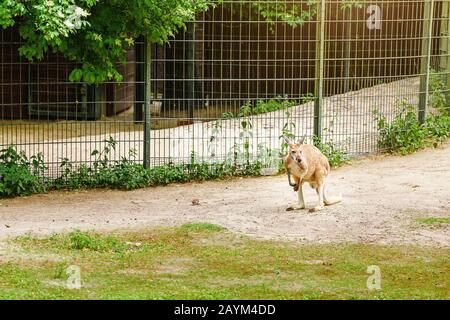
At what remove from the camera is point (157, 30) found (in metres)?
10.9

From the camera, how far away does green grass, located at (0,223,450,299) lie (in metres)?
6.71

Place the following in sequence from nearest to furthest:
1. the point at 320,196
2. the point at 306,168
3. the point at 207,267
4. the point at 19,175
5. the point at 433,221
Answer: the point at 207,267, the point at 433,221, the point at 306,168, the point at 320,196, the point at 19,175

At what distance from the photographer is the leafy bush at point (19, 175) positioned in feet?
34.7

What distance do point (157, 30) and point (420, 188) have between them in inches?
143

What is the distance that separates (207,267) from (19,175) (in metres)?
3.88

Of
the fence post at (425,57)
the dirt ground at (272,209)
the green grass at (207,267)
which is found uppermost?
the fence post at (425,57)

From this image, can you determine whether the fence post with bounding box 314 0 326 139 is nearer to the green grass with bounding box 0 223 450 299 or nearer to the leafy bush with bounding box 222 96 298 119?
the leafy bush with bounding box 222 96 298 119

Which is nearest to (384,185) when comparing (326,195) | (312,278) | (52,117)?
(326,195)

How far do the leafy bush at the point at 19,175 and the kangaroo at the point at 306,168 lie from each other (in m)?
3.13

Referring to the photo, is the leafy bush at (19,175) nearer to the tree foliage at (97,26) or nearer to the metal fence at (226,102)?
the metal fence at (226,102)

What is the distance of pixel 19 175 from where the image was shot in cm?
1059

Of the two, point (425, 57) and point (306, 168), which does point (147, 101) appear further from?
point (425, 57)

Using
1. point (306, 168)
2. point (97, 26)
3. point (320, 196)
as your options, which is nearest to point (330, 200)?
point (320, 196)

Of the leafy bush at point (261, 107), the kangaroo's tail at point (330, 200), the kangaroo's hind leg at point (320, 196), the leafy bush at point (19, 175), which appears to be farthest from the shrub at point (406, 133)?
the leafy bush at point (19, 175)
